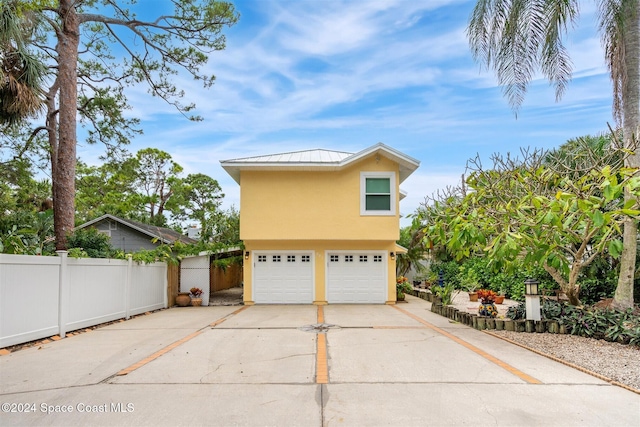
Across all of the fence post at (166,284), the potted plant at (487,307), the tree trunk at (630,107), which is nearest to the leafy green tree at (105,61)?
the fence post at (166,284)

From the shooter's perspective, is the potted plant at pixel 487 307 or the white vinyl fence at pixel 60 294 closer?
the white vinyl fence at pixel 60 294

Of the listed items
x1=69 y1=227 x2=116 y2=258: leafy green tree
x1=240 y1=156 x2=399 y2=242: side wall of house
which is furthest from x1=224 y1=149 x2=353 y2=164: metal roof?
x1=69 y1=227 x2=116 y2=258: leafy green tree

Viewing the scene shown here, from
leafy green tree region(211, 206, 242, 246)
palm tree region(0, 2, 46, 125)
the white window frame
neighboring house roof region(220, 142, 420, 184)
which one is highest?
palm tree region(0, 2, 46, 125)

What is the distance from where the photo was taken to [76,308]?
29.8 ft

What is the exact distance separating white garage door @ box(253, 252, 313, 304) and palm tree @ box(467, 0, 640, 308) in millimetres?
8942

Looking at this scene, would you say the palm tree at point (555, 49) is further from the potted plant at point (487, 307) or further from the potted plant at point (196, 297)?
the potted plant at point (196, 297)

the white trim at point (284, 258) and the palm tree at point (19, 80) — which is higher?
the palm tree at point (19, 80)

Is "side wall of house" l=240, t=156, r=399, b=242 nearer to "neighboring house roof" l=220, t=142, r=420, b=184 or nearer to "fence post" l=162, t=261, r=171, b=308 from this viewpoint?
"neighboring house roof" l=220, t=142, r=420, b=184

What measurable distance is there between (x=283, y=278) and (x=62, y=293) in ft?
26.2

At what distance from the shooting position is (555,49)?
9.47 meters

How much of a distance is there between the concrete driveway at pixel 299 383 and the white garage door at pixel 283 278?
6313mm

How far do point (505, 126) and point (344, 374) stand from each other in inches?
483

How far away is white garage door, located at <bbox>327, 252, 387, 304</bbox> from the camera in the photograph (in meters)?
15.4

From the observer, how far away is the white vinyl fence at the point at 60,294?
7195mm
